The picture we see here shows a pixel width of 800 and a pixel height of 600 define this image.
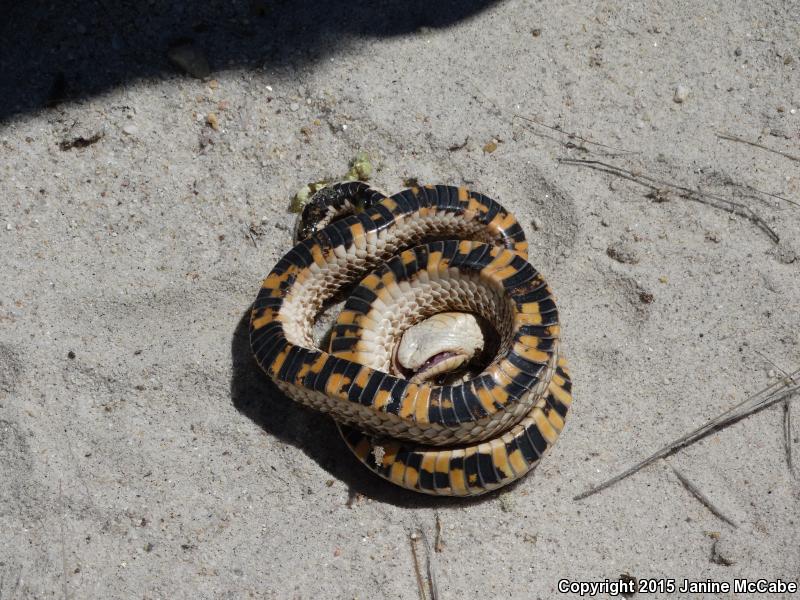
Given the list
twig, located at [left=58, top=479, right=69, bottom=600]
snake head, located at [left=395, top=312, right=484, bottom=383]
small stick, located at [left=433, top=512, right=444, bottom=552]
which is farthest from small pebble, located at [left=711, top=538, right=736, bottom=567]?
Answer: twig, located at [left=58, top=479, right=69, bottom=600]

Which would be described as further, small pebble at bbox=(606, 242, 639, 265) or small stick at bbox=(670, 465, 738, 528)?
small pebble at bbox=(606, 242, 639, 265)

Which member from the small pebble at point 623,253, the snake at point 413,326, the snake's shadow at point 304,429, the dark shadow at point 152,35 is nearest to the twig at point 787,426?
the small pebble at point 623,253

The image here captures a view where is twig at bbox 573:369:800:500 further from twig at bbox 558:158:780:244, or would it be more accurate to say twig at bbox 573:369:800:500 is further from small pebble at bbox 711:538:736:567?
twig at bbox 558:158:780:244

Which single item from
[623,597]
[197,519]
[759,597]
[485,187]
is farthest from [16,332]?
[759,597]

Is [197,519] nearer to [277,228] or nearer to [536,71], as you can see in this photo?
[277,228]

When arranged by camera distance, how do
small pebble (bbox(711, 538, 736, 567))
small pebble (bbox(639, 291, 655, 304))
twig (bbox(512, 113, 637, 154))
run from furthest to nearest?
1. twig (bbox(512, 113, 637, 154))
2. small pebble (bbox(639, 291, 655, 304))
3. small pebble (bbox(711, 538, 736, 567))

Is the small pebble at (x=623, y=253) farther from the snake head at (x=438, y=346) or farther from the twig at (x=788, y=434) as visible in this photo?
the twig at (x=788, y=434)
